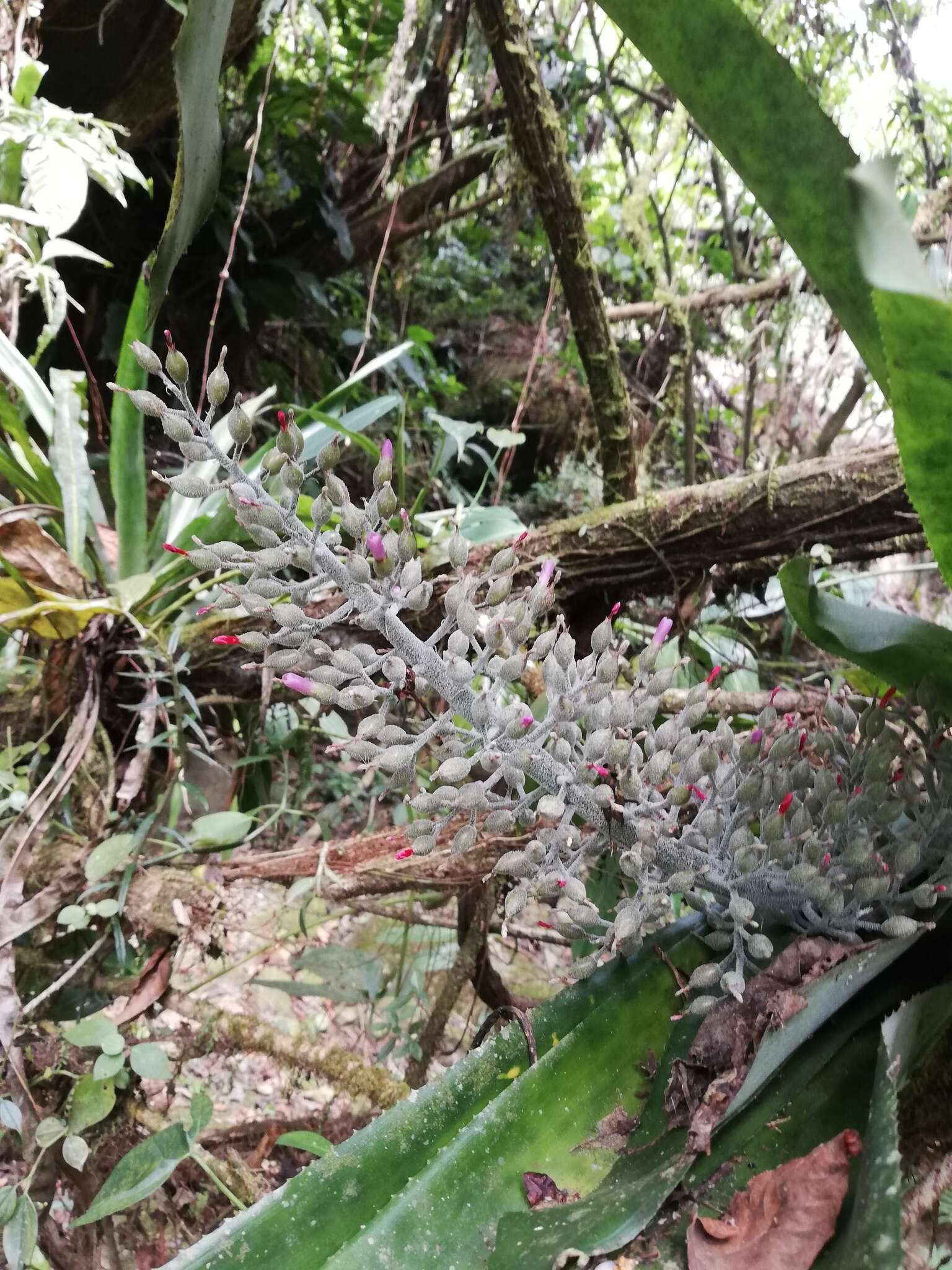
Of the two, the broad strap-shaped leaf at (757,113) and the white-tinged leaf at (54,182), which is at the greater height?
the white-tinged leaf at (54,182)

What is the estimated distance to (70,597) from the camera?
0.96 m

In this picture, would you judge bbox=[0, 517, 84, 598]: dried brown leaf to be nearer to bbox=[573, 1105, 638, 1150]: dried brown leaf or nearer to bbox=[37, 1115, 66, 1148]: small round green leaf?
bbox=[37, 1115, 66, 1148]: small round green leaf

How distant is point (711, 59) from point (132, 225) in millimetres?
2196

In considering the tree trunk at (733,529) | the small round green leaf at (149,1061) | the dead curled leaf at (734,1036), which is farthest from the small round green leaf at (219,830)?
the dead curled leaf at (734,1036)

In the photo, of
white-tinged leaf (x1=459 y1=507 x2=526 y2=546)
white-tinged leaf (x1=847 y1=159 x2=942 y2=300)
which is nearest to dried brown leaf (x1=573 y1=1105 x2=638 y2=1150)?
white-tinged leaf (x1=847 y1=159 x2=942 y2=300)

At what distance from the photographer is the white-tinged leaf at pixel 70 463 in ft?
3.29

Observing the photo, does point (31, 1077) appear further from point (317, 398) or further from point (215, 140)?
point (317, 398)

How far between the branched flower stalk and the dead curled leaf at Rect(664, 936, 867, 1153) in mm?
14

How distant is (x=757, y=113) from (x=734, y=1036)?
0.55m

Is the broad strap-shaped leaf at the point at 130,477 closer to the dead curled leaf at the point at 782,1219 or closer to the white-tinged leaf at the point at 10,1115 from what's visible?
the white-tinged leaf at the point at 10,1115

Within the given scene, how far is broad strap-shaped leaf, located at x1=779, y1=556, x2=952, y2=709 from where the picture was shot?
0.55 metres

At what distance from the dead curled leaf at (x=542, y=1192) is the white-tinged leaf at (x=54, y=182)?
1087mm

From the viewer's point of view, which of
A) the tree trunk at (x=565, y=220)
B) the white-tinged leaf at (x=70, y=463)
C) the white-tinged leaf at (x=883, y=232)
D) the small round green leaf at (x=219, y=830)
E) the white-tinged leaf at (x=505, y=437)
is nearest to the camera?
the white-tinged leaf at (x=883, y=232)

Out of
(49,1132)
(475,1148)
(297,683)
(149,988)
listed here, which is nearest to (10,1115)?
(49,1132)
